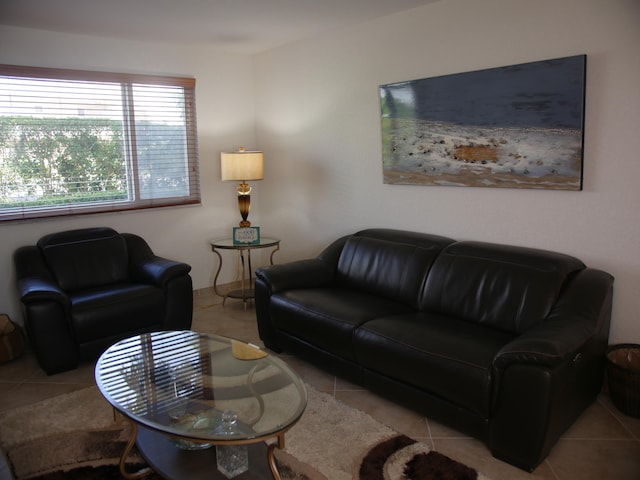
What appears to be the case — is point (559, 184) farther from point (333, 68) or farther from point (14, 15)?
point (14, 15)

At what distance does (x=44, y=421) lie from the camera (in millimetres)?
2760

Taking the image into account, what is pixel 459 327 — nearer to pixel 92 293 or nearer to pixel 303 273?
pixel 303 273

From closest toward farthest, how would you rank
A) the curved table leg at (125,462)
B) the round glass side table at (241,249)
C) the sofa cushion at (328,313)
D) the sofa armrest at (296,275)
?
the curved table leg at (125,462) < the sofa cushion at (328,313) < the sofa armrest at (296,275) < the round glass side table at (241,249)

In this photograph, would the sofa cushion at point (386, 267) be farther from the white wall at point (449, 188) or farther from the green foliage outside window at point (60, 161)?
the green foliage outside window at point (60, 161)

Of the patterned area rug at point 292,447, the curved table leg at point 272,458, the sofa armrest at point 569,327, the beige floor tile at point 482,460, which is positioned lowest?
the beige floor tile at point 482,460

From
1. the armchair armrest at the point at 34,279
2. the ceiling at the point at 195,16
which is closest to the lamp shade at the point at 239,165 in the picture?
the ceiling at the point at 195,16

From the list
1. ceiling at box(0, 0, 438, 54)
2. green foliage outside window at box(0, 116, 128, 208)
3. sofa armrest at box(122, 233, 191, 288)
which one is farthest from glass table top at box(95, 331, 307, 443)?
ceiling at box(0, 0, 438, 54)

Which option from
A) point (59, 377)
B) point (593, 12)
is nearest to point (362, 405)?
point (59, 377)

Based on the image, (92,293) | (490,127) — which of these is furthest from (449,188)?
(92,293)

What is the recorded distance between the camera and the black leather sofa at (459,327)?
2.26 metres

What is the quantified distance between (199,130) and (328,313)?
8.39 ft

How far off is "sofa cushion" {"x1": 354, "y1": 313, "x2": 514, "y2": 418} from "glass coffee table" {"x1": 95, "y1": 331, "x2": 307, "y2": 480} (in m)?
0.62

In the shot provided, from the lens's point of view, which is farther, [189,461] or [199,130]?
[199,130]

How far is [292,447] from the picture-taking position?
2.48 metres
